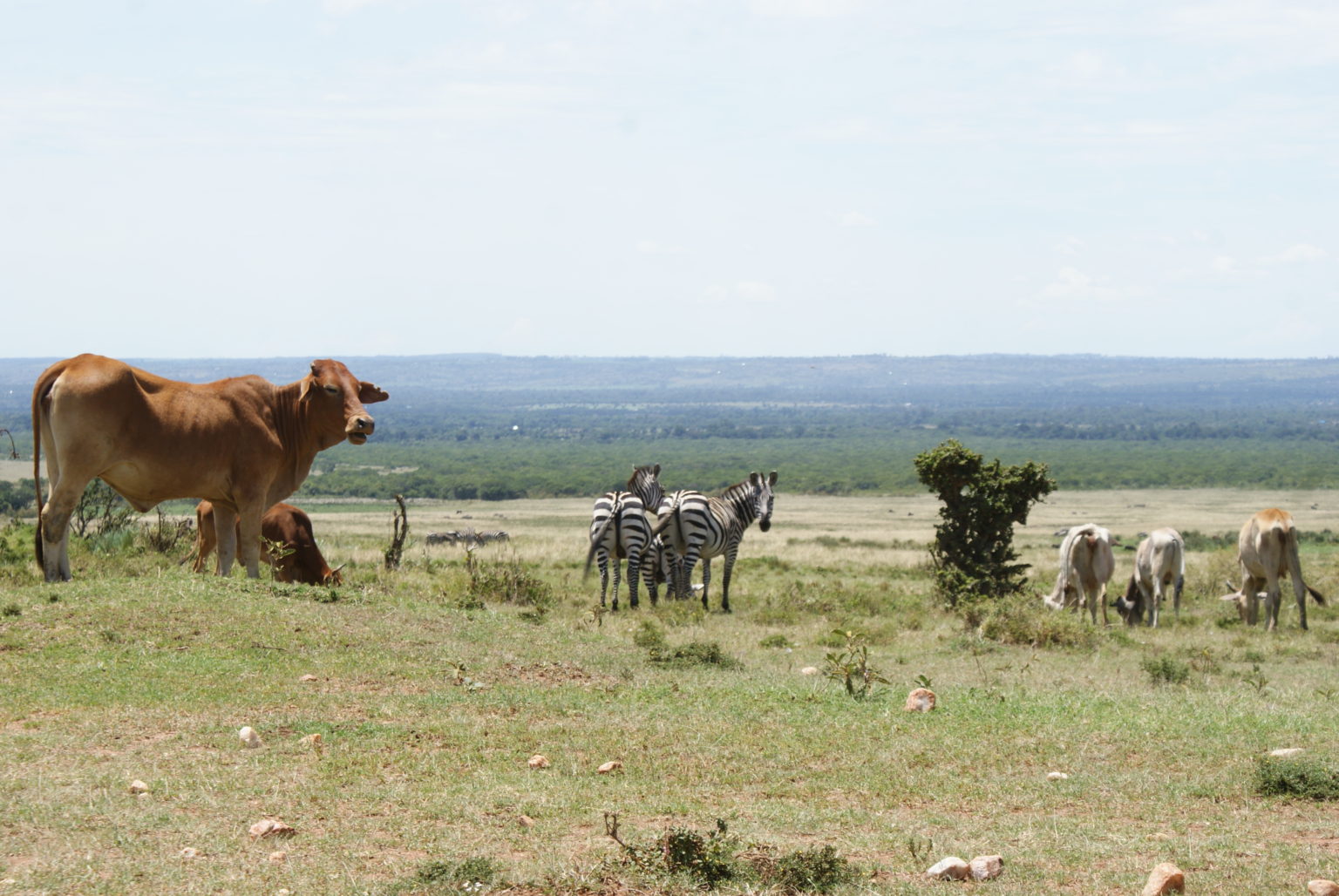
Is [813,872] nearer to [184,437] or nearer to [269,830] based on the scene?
[269,830]

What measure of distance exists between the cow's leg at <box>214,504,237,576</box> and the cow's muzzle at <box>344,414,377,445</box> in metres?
1.68

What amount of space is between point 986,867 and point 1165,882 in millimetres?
818

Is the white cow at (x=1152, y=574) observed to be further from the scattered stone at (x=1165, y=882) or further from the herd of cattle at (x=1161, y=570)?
the scattered stone at (x=1165, y=882)

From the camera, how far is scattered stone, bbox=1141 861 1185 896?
19.9ft

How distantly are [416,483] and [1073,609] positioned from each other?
3605 inches

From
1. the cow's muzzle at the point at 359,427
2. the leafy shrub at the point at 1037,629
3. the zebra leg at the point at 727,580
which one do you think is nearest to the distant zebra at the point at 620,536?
the zebra leg at the point at 727,580

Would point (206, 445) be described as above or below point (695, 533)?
above

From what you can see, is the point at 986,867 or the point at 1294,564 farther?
the point at 1294,564

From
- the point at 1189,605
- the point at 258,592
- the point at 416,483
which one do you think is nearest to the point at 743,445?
the point at 416,483

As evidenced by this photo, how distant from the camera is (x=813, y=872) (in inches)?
244

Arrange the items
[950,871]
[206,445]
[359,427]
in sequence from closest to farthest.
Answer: [950,871] → [206,445] → [359,427]

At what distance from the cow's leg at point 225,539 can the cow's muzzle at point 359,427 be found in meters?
1.68

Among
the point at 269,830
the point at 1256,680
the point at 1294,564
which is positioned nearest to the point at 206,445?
the point at 269,830

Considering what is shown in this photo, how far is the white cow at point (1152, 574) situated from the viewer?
839 inches
